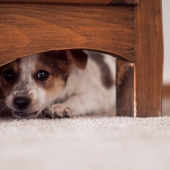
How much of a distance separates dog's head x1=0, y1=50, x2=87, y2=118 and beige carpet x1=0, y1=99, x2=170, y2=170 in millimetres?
355

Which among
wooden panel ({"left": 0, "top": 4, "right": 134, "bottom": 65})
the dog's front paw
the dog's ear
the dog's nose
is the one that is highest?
wooden panel ({"left": 0, "top": 4, "right": 134, "bottom": 65})

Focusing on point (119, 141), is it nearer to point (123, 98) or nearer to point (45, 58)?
point (123, 98)

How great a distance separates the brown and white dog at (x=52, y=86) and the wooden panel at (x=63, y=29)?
0.29m

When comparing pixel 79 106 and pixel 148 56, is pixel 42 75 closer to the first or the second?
pixel 79 106

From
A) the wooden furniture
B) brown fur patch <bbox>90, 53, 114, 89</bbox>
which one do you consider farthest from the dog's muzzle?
brown fur patch <bbox>90, 53, 114, 89</bbox>

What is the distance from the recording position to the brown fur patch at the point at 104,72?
8.33 feet

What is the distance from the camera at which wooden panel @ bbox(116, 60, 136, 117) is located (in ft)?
5.63

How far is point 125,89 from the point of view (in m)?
1.79

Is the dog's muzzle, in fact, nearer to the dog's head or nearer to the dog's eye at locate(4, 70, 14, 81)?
the dog's head

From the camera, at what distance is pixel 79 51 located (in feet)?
6.57

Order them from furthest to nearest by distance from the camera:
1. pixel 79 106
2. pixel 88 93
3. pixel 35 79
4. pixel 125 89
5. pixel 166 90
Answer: pixel 166 90, pixel 88 93, pixel 79 106, pixel 35 79, pixel 125 89

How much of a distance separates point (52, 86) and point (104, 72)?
69cm

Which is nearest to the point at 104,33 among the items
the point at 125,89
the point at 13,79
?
the point at 125,89

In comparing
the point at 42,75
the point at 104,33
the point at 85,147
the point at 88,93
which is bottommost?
the point at 85,147
